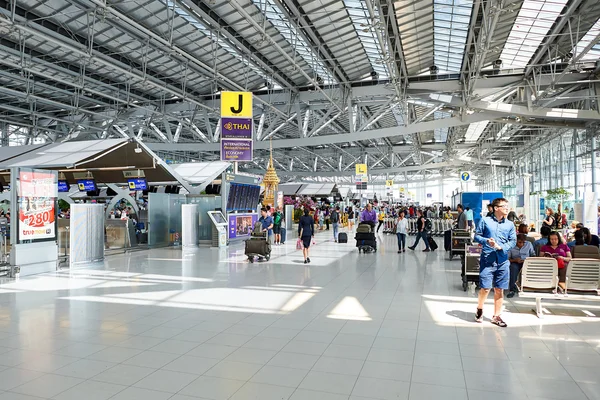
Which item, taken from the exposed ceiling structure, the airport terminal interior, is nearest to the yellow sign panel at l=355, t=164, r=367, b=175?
the airport terminal interior

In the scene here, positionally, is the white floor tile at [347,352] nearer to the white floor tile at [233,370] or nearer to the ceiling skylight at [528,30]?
the white floor tile at [233,370]

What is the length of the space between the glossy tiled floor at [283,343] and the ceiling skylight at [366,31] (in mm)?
7690

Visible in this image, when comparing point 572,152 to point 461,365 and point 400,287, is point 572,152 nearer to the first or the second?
point 400,287

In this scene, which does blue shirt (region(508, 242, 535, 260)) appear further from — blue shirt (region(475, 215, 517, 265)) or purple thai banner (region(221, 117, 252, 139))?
purple thai banner (region(221, 117, 252, 139))

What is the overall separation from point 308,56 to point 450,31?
5.80 meters

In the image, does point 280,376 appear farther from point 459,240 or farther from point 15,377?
point 459,240

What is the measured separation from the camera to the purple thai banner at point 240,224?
1919 cm

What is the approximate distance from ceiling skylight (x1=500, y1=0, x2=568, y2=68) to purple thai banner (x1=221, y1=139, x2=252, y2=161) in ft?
29.6

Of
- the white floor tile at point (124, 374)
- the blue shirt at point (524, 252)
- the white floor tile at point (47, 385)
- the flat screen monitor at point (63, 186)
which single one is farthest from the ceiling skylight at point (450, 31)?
the flat screen monitor at point (63, 186)

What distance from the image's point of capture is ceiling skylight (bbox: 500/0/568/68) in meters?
12.7

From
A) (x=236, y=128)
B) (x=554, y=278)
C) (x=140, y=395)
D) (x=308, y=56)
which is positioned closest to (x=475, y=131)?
(x=308, y=56)

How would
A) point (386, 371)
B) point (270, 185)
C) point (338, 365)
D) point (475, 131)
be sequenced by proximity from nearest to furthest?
point (386, 371), point (338, 365), point (270, 185), point (475, 131)

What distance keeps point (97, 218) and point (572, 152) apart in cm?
2485

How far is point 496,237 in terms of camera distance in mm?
5695
